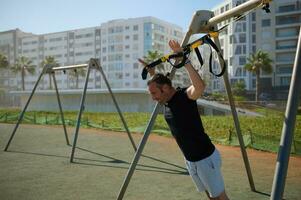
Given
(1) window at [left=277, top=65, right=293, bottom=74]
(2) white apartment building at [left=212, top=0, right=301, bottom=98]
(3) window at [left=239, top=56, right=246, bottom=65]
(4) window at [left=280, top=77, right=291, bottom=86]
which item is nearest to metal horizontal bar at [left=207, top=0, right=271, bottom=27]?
(2) white apartment building at [left=212, top=0, right=301, bottom=98]

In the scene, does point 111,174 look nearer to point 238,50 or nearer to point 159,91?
point 159,91

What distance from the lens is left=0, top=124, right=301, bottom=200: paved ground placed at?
6.71 metres

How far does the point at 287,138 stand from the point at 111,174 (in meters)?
6.16

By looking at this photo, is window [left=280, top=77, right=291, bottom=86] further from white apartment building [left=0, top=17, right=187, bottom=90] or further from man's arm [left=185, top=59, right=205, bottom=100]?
man's arm [left=185, top=59, right=205, bottom=100]

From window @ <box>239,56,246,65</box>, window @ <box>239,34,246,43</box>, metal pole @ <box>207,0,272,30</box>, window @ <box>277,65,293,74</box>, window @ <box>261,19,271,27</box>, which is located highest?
window @ <box>261,19,271,27</box>

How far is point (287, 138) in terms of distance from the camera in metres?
3.14

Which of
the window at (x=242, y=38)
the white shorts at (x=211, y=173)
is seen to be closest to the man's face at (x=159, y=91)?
the white shorts at (x=211, y=173)

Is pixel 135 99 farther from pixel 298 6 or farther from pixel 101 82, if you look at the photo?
pixel 101 82

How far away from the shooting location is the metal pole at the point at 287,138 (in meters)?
3.03

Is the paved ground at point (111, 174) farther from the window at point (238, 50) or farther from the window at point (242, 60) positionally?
the window at point (238, 50)

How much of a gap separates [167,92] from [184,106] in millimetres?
270

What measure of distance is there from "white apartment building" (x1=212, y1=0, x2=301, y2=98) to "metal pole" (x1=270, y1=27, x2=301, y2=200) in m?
A: 66.7

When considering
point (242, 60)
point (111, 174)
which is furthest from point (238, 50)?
point (111, 174)

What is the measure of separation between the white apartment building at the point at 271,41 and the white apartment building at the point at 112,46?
2612 centimetres
